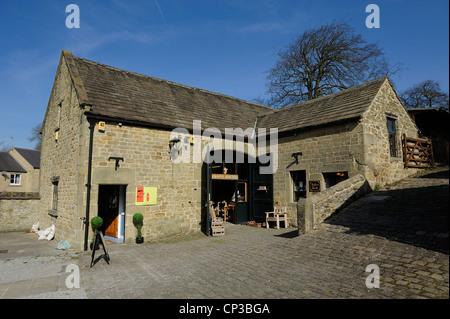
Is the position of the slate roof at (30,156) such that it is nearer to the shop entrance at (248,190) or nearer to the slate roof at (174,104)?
the slate roof at (174,104)

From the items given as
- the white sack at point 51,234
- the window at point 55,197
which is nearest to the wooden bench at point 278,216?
the white sack at point 51,234

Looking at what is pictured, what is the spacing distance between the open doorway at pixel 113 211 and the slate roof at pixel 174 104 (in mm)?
3115

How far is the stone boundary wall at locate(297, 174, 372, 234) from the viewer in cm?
852

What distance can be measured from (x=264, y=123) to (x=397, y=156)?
6.65m

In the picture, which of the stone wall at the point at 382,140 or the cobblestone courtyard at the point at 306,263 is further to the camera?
the stone wall at the point at 382,140

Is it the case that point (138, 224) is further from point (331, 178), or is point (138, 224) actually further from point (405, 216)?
point (405, 216)

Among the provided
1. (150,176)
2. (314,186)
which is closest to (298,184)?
(314,186)

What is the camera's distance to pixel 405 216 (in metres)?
7.31

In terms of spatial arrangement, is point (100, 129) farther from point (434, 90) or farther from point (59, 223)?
point (434, 90)

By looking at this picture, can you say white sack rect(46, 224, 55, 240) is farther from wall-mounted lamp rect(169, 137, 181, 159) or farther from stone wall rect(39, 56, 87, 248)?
wall-mounted lamp rect(169, 137, 181, 159)

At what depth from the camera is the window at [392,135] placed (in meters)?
11.6

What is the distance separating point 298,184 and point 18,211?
15409mm

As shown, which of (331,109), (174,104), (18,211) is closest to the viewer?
(331,109)

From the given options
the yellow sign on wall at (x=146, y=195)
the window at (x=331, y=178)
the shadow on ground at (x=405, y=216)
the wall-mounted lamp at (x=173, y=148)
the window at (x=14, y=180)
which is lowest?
the shadow on ground at (x=405, y=216)
